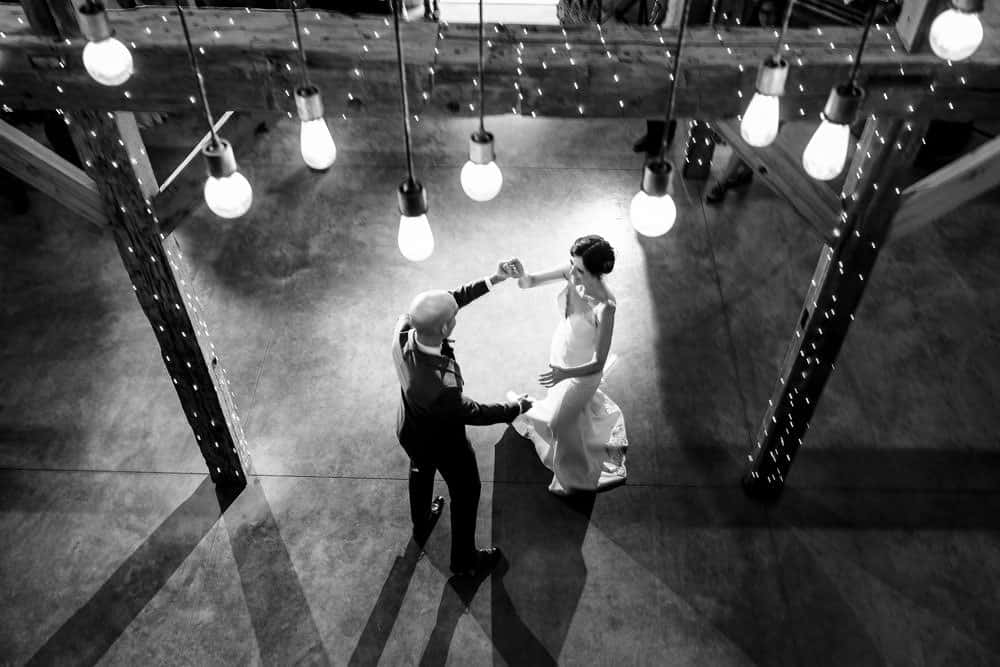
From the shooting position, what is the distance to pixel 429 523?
15.3 ft

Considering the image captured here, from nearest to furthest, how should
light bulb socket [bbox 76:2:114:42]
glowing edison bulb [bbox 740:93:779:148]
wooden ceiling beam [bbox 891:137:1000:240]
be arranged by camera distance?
light bulb socket [bbox 76:2:114:42] → glowing edison bulb [bbox 740:93:779:148] → wooden ceiling beam [bbox 891:137:1000:240]

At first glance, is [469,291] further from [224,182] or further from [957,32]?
[957,32]

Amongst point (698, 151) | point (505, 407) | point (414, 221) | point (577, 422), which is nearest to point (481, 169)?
point (414, 221)

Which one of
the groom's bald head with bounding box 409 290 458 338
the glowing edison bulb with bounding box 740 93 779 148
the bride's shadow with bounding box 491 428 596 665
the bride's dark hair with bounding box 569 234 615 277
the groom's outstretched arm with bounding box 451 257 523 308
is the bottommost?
the bride's shadow with bounding box 491 428 596 665

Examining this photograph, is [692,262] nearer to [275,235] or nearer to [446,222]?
[446,222]

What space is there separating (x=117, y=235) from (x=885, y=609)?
4.61 metres

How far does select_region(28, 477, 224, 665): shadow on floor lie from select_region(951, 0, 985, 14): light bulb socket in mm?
4573

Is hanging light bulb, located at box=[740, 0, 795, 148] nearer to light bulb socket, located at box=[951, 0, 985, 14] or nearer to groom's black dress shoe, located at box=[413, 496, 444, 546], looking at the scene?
light bulb socket, located at box=[951, 0, 985, 14]

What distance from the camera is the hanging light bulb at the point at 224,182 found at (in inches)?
115

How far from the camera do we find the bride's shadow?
13.9ft

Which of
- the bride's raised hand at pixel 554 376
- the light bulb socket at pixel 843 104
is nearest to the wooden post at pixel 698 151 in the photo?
the bride's raised hand at pixel 554 376

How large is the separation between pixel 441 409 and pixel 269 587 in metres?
1.73

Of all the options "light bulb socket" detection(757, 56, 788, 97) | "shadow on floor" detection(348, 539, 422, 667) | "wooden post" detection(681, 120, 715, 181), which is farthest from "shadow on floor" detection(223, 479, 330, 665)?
"wooden post" detection(681, 120, 715, 181)

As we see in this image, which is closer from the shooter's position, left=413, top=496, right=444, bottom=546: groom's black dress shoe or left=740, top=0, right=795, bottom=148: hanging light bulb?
left=740, top=0, right=795, bottom=148: hanging light bulb
